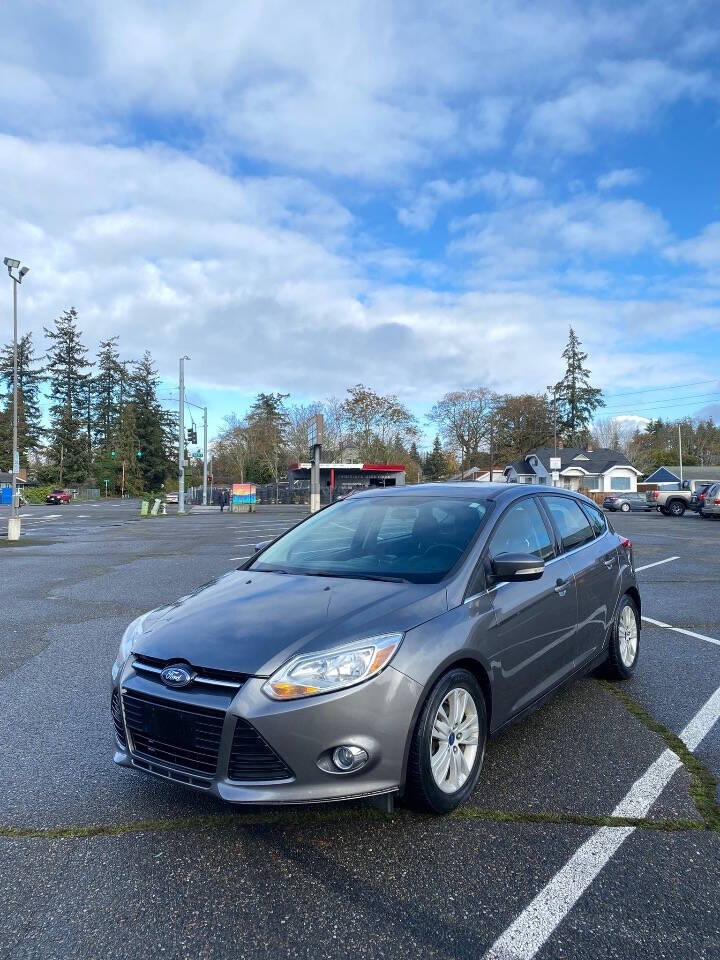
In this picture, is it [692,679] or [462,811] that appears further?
[692,679]

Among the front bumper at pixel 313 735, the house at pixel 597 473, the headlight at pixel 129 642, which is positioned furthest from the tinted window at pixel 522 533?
the house at pixel 597 473

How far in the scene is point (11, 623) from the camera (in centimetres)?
770

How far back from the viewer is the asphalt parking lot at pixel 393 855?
7.75 ft

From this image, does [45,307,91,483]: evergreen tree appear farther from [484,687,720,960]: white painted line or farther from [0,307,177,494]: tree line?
[484,687,720,960]: white painted line

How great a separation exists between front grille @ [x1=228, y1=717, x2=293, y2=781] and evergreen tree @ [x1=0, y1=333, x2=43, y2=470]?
293 feet

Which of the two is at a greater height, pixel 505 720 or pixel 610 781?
pixel 505 720

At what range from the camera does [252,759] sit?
2.77m

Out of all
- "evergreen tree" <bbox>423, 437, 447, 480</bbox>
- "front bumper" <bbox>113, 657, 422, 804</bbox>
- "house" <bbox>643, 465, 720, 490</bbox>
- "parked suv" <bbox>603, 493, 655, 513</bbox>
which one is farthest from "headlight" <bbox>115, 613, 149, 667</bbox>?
"house" <bbox>643, 465, 720, 490</bbox>

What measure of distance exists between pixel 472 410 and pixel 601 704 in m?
63.9

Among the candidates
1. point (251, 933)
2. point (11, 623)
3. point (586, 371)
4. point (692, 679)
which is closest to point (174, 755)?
point (251, 933)

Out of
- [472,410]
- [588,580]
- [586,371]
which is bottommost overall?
[588,580]

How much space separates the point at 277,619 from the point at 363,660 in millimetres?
509

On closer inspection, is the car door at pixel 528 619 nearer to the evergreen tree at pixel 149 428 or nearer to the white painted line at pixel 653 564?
the white painted line at pixel 653 564

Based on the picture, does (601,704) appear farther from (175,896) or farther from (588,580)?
(175,896)
